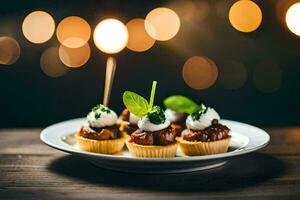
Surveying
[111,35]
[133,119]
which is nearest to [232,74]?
[111,35]

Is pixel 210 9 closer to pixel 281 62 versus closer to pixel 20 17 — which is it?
pixel 281 62

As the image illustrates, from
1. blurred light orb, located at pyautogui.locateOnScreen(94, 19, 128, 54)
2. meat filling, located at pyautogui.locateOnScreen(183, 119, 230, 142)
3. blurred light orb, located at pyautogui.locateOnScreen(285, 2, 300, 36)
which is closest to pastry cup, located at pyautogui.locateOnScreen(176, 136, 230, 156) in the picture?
meat filling, located at pyautogui.locateOnScreen(183, 119, 230, 142)

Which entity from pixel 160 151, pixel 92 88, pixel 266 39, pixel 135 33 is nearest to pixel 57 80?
pixel 92 88

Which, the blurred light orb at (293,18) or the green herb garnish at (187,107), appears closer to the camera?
the green herb garnish at (187,107)

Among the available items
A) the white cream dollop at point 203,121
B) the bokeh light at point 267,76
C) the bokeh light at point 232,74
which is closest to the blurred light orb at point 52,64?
the bokeh light at point 232,74

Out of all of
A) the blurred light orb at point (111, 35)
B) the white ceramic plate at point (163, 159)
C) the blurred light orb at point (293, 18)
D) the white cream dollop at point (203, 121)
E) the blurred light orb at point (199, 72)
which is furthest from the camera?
the blurred light orb at point (199, 72)

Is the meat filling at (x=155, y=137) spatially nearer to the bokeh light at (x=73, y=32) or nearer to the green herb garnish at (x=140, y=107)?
the green herb garnish at (x=140, y=107)

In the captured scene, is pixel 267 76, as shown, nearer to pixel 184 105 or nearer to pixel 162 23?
pixel 162 23
